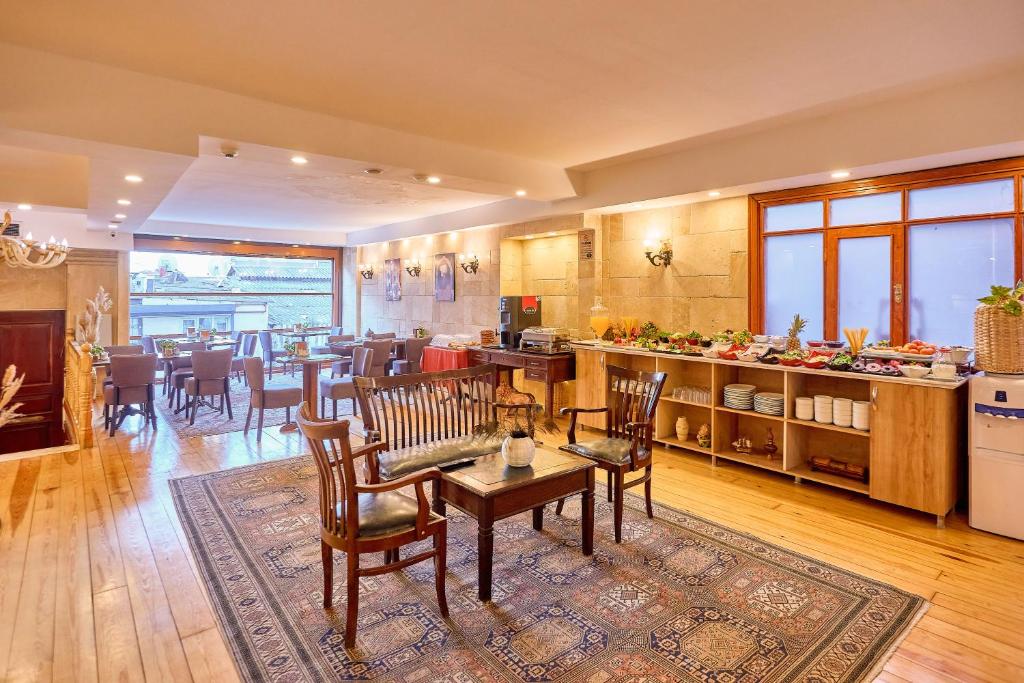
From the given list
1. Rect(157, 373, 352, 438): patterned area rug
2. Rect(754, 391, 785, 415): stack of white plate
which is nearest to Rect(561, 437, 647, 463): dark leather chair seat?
Rect(754, 391, 785, 415): stack of white plate

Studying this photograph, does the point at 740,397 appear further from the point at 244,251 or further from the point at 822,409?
the point at 244,251

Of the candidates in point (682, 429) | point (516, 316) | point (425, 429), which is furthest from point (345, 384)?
point (682, 429)

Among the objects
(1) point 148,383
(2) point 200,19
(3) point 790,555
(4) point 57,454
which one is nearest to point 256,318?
(1) point 148,383

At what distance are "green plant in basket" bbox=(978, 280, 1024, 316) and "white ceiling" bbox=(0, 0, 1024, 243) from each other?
4.19 ft

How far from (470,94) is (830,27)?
7.17 feet

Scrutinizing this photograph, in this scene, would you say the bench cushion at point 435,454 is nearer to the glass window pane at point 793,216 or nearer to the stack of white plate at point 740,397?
the stack of white plate at point 740,397

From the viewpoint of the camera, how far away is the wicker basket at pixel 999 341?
11.3ft

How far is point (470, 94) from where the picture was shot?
3789 millimetres

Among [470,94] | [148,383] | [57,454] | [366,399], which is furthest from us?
[148,383]

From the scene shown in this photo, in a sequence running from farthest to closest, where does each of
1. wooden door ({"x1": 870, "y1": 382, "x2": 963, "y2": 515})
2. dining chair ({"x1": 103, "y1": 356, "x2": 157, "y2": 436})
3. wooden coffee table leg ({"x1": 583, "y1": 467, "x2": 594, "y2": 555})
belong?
dining chair ({"x1": 103, "y1": 356, "x2": 157, "y2": 436})
wooden door ({"x1": 870, "y1": 382, "x2": 963, "y2": 515})
wooden coffee table leg ({"x1": 583, "y1": 467, "x2": 594, "y2": 555})

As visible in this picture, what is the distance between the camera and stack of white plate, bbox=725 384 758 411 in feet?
16.0

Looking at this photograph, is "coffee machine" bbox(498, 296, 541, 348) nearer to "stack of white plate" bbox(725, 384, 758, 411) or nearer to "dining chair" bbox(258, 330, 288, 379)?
"stack of white plate" bbox(725, 384, 758, 411)

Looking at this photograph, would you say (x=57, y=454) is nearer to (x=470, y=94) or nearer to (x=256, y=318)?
(x=470, y=94)

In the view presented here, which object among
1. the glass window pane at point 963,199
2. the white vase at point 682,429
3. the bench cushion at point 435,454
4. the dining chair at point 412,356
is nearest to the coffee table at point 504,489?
the bench cushion at point 435,454
